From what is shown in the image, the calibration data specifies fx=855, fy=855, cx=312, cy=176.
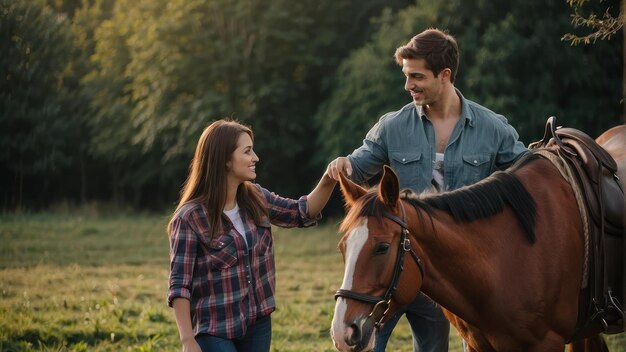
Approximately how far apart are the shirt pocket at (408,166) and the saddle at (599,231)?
73cm

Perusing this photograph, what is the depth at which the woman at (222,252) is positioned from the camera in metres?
4.09

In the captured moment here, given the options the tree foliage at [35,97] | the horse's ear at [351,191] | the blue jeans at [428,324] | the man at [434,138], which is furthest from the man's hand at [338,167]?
the tree foliage at [35,97]

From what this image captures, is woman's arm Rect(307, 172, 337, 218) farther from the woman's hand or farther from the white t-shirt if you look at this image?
the woman's hand

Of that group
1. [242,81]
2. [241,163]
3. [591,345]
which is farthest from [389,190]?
[242,81]

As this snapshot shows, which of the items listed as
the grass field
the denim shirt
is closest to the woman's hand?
the denim shirt

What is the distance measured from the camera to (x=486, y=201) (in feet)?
13.2

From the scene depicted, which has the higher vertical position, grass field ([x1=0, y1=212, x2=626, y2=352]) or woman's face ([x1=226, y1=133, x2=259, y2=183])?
woman's face ([x1=226, y1=133, x2=259, y2=183])

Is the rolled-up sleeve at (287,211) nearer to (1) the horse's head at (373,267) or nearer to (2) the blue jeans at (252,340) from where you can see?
(2) the blue jeans at (252,340)

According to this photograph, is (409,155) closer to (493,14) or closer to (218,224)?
(218,224)

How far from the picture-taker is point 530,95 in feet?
66.2

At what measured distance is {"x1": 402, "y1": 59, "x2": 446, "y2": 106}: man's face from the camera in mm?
4402

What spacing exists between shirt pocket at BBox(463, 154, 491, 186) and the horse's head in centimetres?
87

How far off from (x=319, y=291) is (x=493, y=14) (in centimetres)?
1172

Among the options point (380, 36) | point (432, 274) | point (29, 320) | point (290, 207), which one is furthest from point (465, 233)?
point (380, 36)
